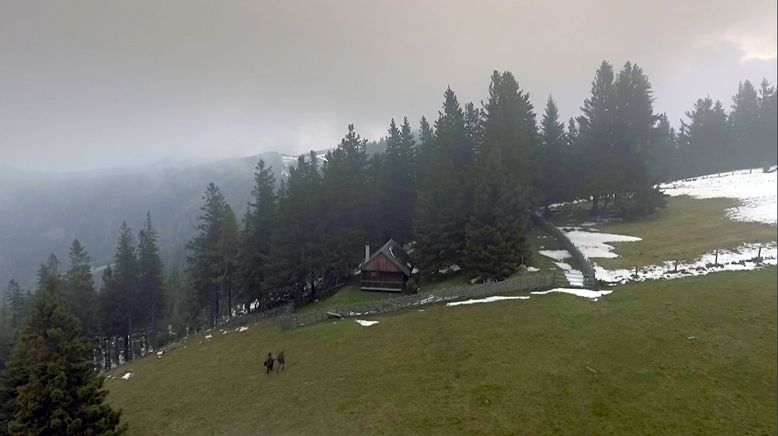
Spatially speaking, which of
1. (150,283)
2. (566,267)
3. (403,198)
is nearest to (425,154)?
(403,198)

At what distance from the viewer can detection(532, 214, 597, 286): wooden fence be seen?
32809mm

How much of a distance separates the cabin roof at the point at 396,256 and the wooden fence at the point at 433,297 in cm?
1018

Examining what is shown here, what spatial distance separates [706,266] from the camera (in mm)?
31547

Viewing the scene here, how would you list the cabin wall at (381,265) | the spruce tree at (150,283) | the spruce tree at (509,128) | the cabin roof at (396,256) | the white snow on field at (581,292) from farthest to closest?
the spruce tree at (150,283)
the spruce tree at (509,128)
the cabin wall at (381,265)
the cabin roof at (396,256)
the white snow on field at (581,292)

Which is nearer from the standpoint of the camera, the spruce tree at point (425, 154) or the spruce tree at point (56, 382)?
the spruce tree at point (56, 382)

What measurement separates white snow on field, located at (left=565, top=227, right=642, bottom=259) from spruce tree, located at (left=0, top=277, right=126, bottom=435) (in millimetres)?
38090

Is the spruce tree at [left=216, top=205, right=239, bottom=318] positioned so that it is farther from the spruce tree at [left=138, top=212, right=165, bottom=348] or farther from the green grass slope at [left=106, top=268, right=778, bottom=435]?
the green grass slope at [left=106, top=268, right=778, bottom=435]

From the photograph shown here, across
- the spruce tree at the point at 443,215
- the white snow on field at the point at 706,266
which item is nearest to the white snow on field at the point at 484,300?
the white snow on field at the point at 706,266

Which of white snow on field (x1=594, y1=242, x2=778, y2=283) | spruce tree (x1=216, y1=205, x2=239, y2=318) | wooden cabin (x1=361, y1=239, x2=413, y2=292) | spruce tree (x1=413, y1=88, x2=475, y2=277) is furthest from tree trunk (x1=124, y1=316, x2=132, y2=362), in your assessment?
white snow on field (x1=594, y1=242, x2=778, y2=283)

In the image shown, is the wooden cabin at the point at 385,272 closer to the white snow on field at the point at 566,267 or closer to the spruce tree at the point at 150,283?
the white snow on field at the point at 566,267

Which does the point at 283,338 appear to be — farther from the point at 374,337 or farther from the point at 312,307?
the point at 312,307

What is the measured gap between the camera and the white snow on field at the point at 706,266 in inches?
1201

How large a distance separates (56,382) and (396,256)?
3184 centimetres

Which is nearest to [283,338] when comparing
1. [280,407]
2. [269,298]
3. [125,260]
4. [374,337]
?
[374,337]
